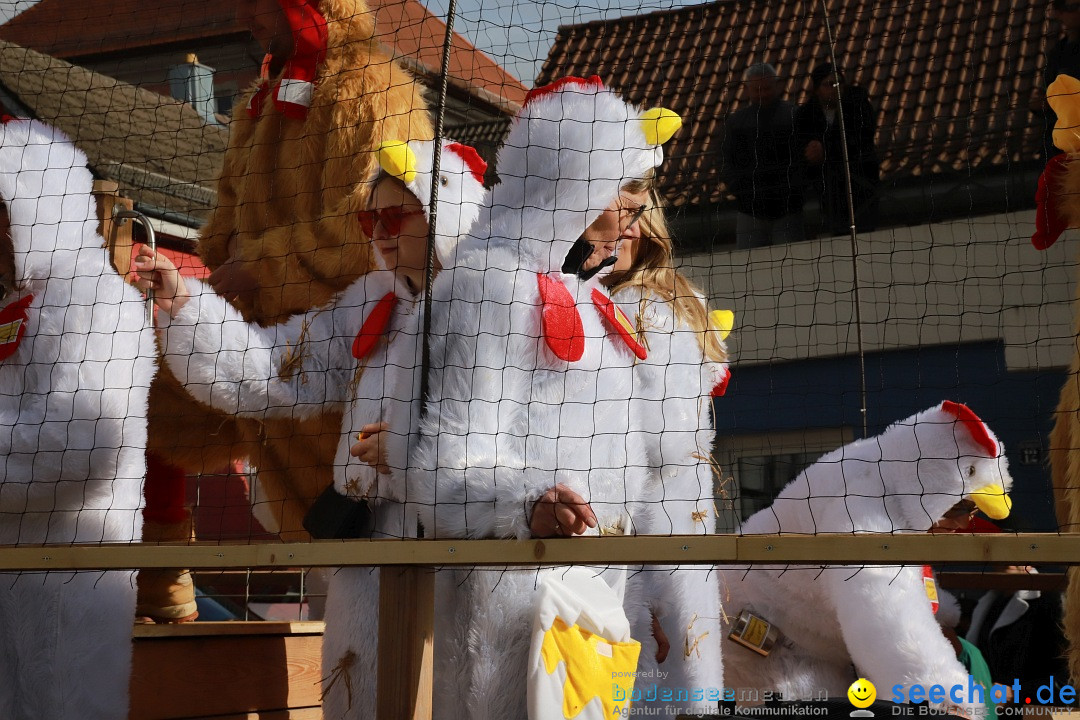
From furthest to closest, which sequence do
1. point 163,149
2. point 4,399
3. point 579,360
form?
point 163,149 → point 4,399 → point 579,360

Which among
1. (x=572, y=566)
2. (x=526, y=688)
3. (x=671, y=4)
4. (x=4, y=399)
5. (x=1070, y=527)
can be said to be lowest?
(x=526, y=688)

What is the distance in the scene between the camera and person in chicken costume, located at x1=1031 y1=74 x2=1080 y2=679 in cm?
252

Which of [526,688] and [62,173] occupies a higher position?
[62,173]

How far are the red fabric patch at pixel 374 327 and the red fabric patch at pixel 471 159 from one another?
18.1 inches

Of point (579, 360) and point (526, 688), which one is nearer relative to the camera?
point (526, 688)

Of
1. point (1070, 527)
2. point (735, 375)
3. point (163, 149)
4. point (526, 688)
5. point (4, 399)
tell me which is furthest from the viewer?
point (163, 149)

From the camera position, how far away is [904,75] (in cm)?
652

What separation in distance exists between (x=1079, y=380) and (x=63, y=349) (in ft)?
7.69

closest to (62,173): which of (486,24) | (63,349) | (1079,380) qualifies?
(63,349)

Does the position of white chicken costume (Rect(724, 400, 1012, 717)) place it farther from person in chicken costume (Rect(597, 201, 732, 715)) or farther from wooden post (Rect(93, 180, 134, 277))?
wooden post (Rect(93, 180, 134, 277))

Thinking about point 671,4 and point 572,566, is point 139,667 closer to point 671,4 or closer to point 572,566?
point 572,566

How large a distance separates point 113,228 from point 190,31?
4.89 ft

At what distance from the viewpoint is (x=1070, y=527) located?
256 cm

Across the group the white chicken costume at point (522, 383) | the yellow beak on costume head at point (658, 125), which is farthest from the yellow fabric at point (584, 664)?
the yellow beak on costume head at point (658, 125)
